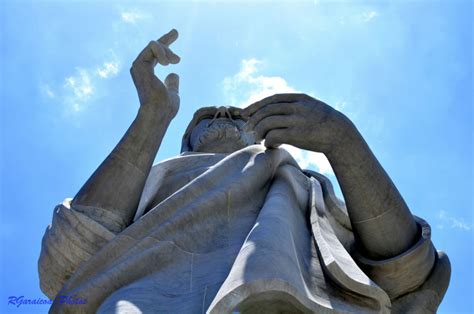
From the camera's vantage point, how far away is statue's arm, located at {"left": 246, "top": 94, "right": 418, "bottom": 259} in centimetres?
499

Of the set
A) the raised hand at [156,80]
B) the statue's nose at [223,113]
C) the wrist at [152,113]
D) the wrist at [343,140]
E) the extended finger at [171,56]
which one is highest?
the statue's nose at [223,113]

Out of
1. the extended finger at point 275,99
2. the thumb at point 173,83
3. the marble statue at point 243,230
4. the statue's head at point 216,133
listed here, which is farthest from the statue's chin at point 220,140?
the extended finger at point 275,99

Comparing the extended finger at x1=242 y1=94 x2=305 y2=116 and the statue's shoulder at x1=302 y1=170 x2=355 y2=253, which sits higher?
the extended finger at x1=242 y1=94 x2=305 y2=116

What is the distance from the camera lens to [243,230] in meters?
4.64

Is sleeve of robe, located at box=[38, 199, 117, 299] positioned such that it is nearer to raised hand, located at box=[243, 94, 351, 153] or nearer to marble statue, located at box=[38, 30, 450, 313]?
marble statue, located at box=[38, 30, 450, 313]

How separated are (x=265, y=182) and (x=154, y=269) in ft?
5.09

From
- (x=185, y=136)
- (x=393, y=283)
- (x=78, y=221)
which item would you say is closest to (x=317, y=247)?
(x=393, y=283)

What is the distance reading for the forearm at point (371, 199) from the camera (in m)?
5.03

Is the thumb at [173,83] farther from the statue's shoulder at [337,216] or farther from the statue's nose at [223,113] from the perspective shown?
the statue's nose at [223,113]

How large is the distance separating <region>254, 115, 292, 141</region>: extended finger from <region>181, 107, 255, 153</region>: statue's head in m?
2.43

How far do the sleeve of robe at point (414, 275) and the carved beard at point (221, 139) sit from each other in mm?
2907

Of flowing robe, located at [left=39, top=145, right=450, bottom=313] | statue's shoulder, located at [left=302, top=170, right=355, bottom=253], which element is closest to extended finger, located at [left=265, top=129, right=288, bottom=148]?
flowing robe, located at [left=39, top=145, right=450, bottom=313]

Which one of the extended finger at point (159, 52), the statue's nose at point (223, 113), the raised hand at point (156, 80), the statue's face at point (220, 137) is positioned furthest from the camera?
the statue's nose at point (223, 113)

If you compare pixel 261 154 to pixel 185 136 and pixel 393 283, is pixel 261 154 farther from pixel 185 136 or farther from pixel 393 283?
pixel 185 136
